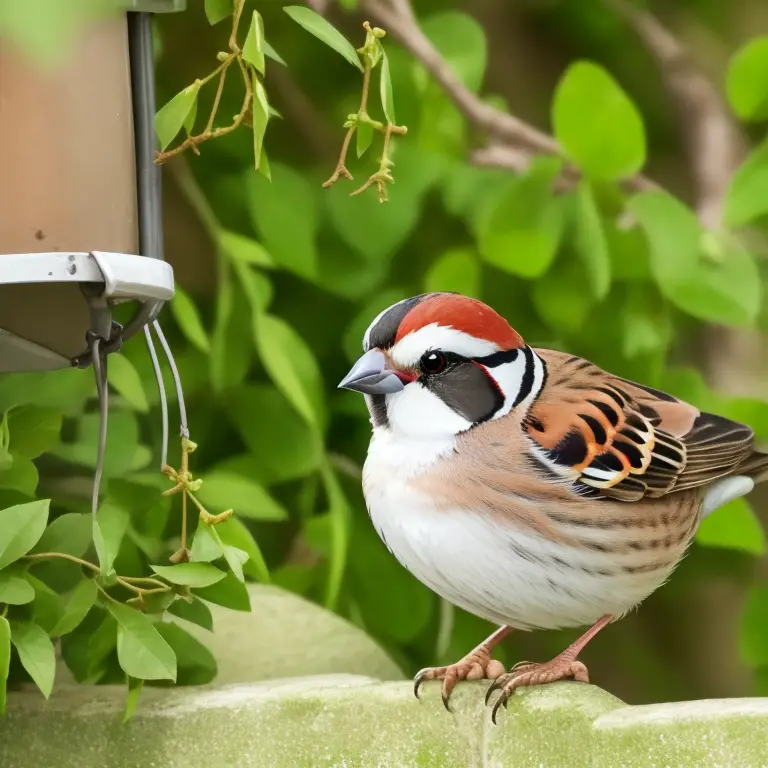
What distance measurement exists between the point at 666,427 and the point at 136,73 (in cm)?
65

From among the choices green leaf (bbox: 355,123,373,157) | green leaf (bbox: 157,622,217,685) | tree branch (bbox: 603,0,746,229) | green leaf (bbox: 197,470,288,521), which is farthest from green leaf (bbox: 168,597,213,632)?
tree branch (bbox: 603,0,746,229)

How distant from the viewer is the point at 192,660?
143cm

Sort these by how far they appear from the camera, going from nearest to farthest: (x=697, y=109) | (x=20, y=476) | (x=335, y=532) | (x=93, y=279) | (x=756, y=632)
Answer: (x=93, y=279)
(x=20, y=476)
(x=335, y=532)
(x=756, y=632)
(x=697, y=109)

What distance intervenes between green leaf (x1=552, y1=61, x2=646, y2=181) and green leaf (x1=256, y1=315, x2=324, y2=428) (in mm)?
422

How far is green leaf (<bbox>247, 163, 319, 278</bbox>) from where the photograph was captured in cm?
173

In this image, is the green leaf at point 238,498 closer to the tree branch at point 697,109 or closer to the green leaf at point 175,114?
the green leaf at point 175,114

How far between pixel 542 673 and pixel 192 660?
36cm

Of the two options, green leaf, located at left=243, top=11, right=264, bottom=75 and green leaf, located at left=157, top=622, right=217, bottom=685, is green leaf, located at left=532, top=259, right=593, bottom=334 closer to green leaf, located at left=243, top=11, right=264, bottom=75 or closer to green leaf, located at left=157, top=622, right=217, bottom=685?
green leaf, located at left=157, top=622, right=217, bottom=685

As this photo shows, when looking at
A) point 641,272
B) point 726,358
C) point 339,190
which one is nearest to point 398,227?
point 339,190

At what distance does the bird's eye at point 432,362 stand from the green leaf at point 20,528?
341mm

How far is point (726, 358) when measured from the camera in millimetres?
2412

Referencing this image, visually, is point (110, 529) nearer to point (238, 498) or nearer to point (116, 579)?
point (116, 579)

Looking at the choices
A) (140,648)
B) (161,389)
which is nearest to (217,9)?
(161,389)

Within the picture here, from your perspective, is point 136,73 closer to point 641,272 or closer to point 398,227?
point 398,227
